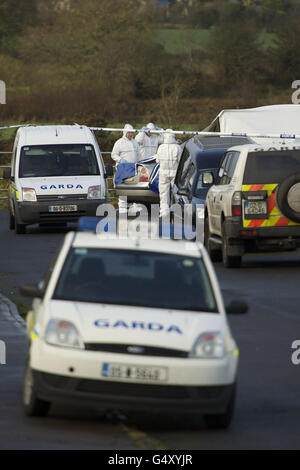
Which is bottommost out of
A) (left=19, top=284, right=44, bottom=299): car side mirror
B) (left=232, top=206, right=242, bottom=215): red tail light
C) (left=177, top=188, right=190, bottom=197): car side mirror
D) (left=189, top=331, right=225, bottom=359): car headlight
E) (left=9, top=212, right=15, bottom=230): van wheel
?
(left=9, top=212, right=15, bottom=230): van wheel

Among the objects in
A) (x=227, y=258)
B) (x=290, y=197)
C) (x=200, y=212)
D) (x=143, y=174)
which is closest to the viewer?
(x=290, y=197)

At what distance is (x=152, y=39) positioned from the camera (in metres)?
87.5

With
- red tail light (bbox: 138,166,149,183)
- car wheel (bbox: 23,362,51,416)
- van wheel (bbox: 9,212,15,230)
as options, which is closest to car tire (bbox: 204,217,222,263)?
red tail light (bbox: 138,166,149,183)

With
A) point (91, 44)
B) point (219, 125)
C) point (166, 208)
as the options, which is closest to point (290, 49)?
point (91, 44)

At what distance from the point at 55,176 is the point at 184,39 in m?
62.2

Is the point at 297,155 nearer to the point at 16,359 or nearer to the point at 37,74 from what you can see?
the point at 16,359

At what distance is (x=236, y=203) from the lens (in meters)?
19.5

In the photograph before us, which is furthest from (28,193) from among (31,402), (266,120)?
(31,402)

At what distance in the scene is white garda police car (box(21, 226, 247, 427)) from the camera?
27.0 ft

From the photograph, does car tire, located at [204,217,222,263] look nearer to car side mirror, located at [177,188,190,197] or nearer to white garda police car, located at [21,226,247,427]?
car side mirror, located at [177,188,190,197]

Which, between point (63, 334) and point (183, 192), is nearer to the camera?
point (63, 334)

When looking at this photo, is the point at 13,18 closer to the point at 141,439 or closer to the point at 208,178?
the point at 208,178

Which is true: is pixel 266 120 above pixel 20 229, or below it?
above

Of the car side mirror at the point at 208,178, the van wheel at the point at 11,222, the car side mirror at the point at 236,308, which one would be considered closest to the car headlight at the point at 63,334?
the car side mirror at the point at 236,308
